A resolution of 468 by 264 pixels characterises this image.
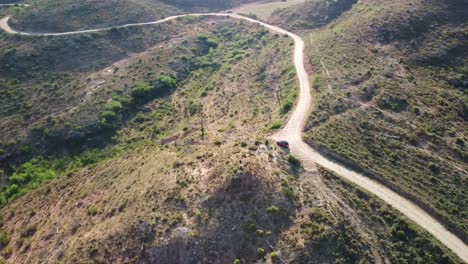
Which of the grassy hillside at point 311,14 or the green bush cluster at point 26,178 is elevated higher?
the grassy hillside at point 311,14

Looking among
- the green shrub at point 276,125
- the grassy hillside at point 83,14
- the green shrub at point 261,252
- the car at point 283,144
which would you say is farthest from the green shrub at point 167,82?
the green shrub at point 261,252

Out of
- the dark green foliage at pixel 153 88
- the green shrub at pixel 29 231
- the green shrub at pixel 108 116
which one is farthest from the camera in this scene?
the dark green foliage at pixel 153 88

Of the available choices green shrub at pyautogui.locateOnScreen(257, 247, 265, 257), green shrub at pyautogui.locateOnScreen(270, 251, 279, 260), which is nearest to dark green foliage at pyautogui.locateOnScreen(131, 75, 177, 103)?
green shrub at pyautogui.locateOnScreen(257, 247, 265, 257)

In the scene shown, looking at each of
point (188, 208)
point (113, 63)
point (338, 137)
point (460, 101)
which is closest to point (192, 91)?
point (113, 63)

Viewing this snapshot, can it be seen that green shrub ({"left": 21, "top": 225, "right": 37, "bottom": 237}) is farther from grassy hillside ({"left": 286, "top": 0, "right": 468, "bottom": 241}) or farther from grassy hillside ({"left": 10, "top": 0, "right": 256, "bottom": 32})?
grassy hillside ({"left": 10, "top": 0, "right": 256, "bottom": 32})

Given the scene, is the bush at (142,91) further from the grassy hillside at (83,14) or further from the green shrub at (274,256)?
the green shrub at (274,256)

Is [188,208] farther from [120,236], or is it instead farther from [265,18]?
[265,18]
